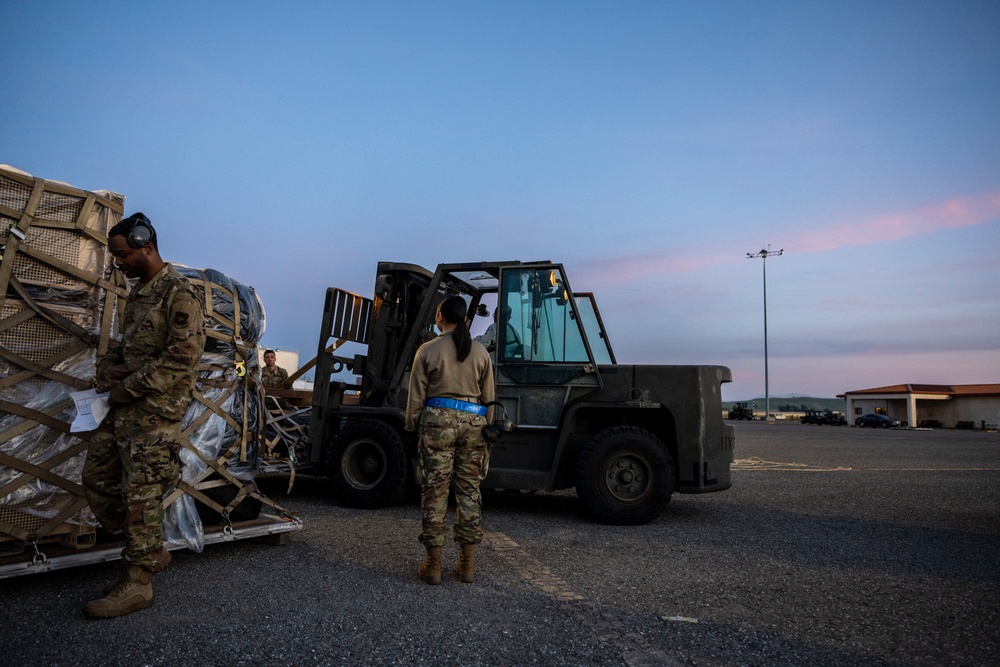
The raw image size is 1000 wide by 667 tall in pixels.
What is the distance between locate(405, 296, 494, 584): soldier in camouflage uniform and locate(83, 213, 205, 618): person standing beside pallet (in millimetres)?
1357

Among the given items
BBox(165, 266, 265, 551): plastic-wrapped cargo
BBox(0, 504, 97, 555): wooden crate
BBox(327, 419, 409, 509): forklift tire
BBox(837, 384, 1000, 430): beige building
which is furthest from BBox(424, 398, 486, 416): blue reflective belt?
BBox(837, 384, 1000, 430): beige building

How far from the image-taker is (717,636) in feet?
11.2

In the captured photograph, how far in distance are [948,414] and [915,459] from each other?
160 feet

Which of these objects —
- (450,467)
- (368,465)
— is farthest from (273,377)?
(450,467)

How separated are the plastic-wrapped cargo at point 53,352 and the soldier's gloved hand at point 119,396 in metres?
0.52

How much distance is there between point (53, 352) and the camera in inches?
154

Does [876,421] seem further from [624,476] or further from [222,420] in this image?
[222,420]

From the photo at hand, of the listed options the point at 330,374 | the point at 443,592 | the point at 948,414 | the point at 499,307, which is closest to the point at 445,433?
the point at 443,592

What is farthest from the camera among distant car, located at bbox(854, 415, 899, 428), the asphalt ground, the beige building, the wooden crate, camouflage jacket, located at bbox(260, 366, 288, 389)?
the beige building

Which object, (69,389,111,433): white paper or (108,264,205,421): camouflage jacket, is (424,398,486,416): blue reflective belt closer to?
(108,264,205,421): camouflage jacket

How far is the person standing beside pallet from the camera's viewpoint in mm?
3568

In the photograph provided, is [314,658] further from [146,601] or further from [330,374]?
[330,374]

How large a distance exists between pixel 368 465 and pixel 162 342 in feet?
12.0

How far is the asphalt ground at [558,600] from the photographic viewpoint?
10.2 feet
